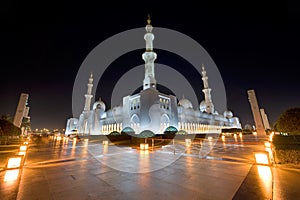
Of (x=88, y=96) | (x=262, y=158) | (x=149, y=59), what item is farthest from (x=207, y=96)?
(x=262, y=158)

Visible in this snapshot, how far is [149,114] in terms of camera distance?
2845 centimetres

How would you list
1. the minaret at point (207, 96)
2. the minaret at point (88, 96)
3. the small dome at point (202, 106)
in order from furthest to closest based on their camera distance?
1. the small dome at point (202, 106)
2. the minaret at point (207, 96)
3. the minaret at point (88, 96)

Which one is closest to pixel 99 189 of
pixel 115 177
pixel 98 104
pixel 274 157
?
pixel 115 177

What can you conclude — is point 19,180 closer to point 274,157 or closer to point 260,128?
point 274,157

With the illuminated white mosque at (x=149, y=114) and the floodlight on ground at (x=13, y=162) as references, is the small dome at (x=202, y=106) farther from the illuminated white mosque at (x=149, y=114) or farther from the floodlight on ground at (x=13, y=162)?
the floodlight on ground at (x=13, y=162)

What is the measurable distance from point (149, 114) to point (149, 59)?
17.9 meters

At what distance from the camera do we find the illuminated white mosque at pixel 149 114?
2875 cm

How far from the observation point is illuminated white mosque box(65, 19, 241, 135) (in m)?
28.8

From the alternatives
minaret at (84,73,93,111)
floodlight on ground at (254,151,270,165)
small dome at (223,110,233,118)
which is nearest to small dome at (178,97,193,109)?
small dome at (223,110,233,118)

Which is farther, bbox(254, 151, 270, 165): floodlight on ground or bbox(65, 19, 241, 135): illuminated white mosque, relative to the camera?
bbox(65, 19, 241, 135): illuminated white mosque

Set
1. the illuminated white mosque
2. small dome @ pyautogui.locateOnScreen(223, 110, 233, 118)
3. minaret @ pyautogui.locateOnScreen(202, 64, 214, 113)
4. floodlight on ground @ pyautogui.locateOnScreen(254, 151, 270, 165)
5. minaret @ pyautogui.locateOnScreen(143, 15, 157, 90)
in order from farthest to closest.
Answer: small dome @ pyautogui.locateOnScreen(223, 110, 233, 118), minaret @ pyautogui.locateOnScreen(202, 64, 214, 113), minaret @ pyautogui.locateOnScreen(143, 15, 157, 90), the illuminated white mosque, floodlight on ground @ pyautogui.locateOnScreen(254, 151, 270, 165)

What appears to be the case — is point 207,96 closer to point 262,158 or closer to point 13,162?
point 262,158

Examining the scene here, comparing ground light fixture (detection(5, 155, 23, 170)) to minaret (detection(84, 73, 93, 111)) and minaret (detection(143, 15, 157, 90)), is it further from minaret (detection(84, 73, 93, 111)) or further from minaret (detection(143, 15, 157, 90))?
minaret (detection(84, 73, 93, 111))

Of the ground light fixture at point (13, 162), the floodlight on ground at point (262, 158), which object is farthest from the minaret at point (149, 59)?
the ground light fixture at point (13, 162)
